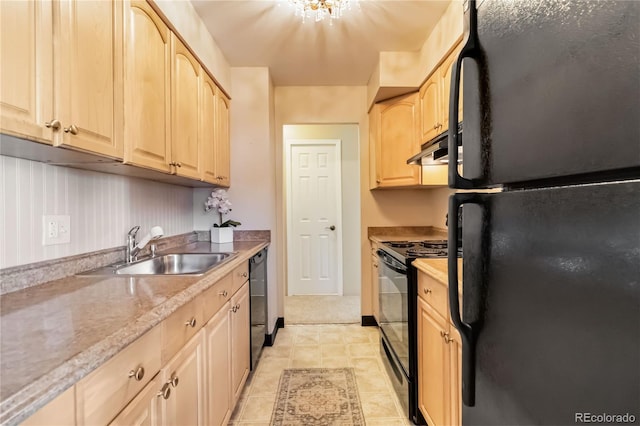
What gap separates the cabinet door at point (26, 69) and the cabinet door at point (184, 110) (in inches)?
32.5

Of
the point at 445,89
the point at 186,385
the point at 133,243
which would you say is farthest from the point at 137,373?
the point at 445,89

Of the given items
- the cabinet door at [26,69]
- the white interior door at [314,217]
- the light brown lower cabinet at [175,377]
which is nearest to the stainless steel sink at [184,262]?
the light brown lower cabinet at [175,377]

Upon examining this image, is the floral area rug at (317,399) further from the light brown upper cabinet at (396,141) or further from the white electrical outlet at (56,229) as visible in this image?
the light brown upper cabinet at (396,141)

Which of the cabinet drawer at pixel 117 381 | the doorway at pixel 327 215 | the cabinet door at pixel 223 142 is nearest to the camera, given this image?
the cabinet drawer at pixel 117 381

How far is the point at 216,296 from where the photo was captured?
1.46m

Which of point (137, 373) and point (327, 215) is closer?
point (137, 373)

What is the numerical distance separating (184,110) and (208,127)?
416 mm

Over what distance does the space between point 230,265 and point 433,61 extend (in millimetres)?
2048

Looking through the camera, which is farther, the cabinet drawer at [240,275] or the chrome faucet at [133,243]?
the cabinet drawer at [240,275]

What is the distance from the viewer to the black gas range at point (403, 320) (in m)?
1.72

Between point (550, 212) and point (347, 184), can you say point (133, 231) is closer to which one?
point (550, 212)

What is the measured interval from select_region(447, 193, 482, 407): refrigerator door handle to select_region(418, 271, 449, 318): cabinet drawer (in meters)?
0.53

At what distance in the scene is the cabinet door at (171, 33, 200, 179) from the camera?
1752 millimetres

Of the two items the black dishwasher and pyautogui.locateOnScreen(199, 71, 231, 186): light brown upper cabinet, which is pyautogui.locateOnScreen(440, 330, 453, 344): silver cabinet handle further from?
pyautogui.locateOnScreen(199, 71, 231, 186): light brown upper cabinet
